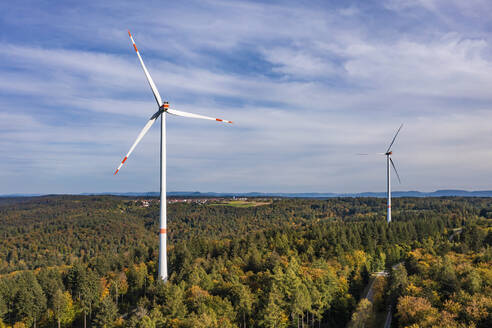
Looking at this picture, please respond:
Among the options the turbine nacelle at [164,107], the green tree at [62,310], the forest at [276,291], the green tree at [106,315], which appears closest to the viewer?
the forest at [276,291]

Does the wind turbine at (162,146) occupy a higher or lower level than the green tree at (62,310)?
higher

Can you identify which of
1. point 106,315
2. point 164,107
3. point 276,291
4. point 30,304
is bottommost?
point 30,304

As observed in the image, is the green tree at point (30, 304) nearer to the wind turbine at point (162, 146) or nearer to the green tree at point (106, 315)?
the green tree at point (106, 315)

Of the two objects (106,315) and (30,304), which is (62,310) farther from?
(106,315)

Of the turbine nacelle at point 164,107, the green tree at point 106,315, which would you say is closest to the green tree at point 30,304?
the green tree at point 106,315

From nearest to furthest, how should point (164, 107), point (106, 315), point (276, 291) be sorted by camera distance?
1. point (106, 315)
2. point (276, 291)
3. point (164, 107)

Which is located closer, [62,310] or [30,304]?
[62,310]

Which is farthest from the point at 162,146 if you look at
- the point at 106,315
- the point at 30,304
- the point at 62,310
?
the point at 30,304

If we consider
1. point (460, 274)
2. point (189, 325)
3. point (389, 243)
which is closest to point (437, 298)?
point (460, 274)

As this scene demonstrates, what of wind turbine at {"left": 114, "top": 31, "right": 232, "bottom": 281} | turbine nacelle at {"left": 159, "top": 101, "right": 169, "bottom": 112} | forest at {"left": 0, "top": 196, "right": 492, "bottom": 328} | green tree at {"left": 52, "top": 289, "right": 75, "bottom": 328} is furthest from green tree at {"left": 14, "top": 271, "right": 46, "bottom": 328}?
turbine nacelle at {"left": 159, "top": 101, "right": 169, "bottom": 112}

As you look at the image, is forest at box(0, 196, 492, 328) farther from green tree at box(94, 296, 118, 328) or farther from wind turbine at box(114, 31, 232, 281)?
wind turbine at box(114, 31, 232, 281)

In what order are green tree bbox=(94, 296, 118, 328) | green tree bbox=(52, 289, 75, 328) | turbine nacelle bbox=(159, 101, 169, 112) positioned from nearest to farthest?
green tree bbox=(94, 296, 118, 328)
turbine nacelle bbox=(159, 101, 169, 112)
green tree bbox=(52, 289, 75, 328)
